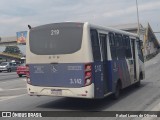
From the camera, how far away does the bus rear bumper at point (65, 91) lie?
10617 mm

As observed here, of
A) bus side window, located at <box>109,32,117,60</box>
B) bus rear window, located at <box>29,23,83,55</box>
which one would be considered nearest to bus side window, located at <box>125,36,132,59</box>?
bus side window, located at <box>109,32,117,60</box>

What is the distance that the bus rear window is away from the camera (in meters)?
11.0

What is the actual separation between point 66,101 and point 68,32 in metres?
2.96

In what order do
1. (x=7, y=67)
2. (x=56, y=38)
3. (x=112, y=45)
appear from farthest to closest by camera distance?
(x=7, y=67)
(x=112, y=45)
(x=56, y=38)

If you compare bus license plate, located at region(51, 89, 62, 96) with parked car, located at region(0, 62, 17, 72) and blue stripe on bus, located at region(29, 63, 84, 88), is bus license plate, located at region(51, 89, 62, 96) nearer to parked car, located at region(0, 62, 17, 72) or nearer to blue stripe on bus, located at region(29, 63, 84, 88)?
blue stripe on bus, located at region(29, 63, 84, 88)

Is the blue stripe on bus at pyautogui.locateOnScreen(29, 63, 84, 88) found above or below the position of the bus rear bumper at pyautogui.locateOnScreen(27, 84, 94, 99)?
above

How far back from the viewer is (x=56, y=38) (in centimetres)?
1141

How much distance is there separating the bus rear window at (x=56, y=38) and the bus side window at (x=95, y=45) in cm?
43

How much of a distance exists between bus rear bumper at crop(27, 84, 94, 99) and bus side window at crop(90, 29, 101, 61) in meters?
1.06

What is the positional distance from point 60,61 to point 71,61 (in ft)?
1.36

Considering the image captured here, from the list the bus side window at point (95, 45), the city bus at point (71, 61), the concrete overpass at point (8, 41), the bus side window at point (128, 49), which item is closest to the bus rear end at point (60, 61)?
the city bus at point (71, 61)

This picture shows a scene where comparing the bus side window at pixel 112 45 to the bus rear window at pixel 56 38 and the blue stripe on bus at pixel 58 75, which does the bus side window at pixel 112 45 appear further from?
the blue stripe on bus at pixel 58 75

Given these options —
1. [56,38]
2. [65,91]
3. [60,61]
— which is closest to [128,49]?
[56,38]

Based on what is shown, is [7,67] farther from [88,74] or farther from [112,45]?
[88,74]
